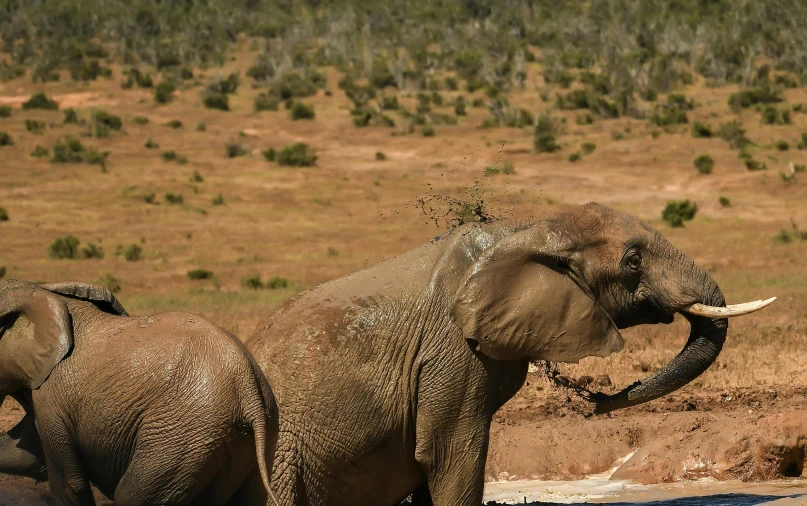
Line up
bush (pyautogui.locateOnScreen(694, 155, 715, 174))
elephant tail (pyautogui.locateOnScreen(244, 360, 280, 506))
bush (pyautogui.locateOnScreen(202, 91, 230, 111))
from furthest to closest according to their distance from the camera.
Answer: bush (pyautogui.locateOnScreen(202, 91, 230, 111)) → bush (pyautogui.locateOnScreen(694, 155, 715, 174)) → elephant tail (pyautogui.locateOnScreen(244, 360, 280, 506))

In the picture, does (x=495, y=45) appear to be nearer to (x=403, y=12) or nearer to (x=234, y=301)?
(x=403, y=12)

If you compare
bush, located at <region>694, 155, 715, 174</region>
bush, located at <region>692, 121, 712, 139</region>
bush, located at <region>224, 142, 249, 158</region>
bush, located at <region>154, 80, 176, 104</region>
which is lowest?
bush, located at <region>154, 80, 176, 104</region>

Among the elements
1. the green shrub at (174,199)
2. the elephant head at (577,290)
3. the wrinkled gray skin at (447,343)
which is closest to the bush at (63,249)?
the green shrub at (174,199)

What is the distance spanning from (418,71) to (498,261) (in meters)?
39.4

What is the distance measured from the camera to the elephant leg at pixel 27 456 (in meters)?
6.38

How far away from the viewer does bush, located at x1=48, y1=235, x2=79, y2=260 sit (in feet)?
75.2

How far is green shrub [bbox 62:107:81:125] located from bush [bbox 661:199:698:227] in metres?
18.8

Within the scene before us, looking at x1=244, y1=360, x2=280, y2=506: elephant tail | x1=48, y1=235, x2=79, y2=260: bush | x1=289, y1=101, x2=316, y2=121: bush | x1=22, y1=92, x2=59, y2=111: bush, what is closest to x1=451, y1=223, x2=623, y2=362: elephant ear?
x1=244, y1=360, x2=280, y2=506: elephant tail

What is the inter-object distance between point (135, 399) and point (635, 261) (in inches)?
97.4

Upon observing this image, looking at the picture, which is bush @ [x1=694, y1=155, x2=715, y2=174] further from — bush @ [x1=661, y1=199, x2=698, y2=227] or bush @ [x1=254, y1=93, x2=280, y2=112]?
bush @ [x1=254, y1=93, x2=280, y2=112]

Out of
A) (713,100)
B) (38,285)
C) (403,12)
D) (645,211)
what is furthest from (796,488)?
(403,12)

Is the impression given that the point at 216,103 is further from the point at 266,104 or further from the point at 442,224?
the point at 442,224

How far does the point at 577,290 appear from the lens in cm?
669

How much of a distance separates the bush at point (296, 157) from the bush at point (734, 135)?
9.40 meters
